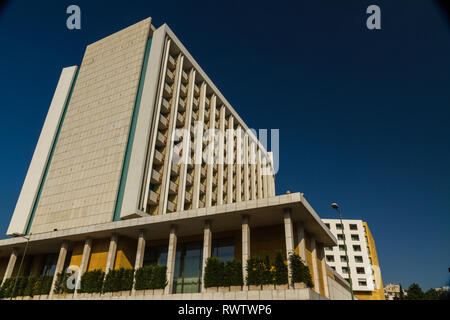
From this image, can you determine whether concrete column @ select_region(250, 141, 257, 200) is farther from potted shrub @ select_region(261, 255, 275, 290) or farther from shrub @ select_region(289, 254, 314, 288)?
shrub @ select_region(289, 254, 314, 288)

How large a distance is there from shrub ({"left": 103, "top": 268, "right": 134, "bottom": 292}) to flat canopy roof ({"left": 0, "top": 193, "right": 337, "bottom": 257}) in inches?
156

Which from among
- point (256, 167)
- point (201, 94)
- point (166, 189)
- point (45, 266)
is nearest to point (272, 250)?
point (166, 189)

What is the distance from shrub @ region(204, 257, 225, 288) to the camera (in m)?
23.1

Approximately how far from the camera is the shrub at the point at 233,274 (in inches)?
892

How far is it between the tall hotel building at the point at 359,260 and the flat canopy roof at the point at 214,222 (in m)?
66.3

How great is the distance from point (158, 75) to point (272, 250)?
29032mm

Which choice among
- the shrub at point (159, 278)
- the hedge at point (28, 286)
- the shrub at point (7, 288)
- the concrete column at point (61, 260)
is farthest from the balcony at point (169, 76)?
the shrub at point (7, 288)

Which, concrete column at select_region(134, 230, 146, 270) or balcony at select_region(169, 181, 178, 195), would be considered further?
balcony at select_region(169, 181, 178, 195)

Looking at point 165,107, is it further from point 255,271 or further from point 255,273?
point 255,273

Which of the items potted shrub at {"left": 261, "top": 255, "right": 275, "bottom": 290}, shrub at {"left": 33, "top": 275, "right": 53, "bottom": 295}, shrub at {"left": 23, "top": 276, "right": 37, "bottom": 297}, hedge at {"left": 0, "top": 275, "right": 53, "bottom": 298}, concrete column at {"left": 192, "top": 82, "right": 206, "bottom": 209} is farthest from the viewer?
concrete column at {"left": 192, "top": 82, "right": 206, "bottom": 209}

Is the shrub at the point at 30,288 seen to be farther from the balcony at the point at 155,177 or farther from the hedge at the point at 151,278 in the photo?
the balcony at the point at 155,177

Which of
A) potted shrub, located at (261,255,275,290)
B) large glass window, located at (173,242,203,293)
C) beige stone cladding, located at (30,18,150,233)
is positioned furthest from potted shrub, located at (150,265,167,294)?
beige stone cladding, located at (30,18,150,233)
